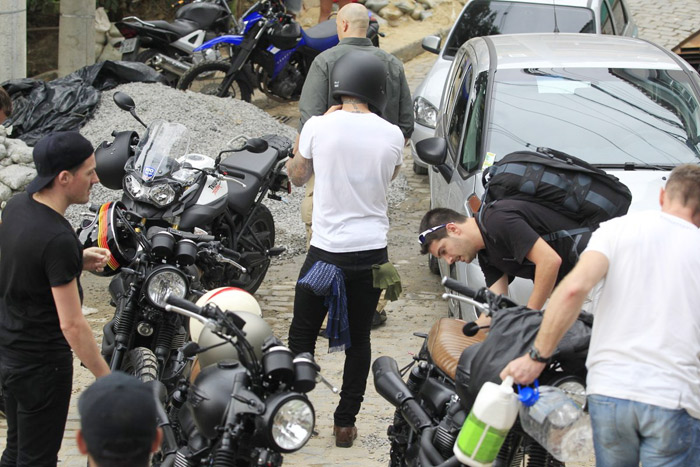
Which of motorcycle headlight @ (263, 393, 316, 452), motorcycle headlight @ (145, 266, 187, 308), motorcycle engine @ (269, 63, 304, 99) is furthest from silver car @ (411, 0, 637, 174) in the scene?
motorcycle headlight @ (263, 393, 316, 452)

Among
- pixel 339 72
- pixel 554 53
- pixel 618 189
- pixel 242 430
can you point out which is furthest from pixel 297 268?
pixel 242 430

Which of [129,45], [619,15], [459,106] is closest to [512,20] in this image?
[619,15]

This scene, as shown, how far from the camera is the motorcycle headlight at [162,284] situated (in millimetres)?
4949

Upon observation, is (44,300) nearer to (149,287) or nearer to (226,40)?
(149,287)

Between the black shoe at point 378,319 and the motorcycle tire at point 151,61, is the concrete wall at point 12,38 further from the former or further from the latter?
the black shoe at point 378,319

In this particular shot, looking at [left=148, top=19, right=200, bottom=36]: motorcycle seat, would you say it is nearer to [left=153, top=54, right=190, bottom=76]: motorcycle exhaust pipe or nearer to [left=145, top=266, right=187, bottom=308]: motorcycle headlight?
[left=153, top=54, right=190, bottom=76]: motorcycle exhaust pipe

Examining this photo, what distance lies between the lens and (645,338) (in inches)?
128

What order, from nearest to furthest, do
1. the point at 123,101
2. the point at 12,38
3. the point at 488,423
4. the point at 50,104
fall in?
the point at 488,423, the point at 123,101, the point at 12,38, the point at 50,104

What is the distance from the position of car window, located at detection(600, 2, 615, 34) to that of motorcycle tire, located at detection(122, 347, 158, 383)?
261 inches

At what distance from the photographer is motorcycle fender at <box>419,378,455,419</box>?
3.88m

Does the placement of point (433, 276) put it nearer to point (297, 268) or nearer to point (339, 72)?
point (297, 268)

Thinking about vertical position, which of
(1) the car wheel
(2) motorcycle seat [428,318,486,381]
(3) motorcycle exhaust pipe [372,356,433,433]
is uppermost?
(2) motorcycle seat [428,318,486,381]

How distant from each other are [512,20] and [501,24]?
0.42ft

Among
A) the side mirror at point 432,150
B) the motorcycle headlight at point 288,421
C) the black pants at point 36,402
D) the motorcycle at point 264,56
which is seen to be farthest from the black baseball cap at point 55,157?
the motorcycle at point 264,56
